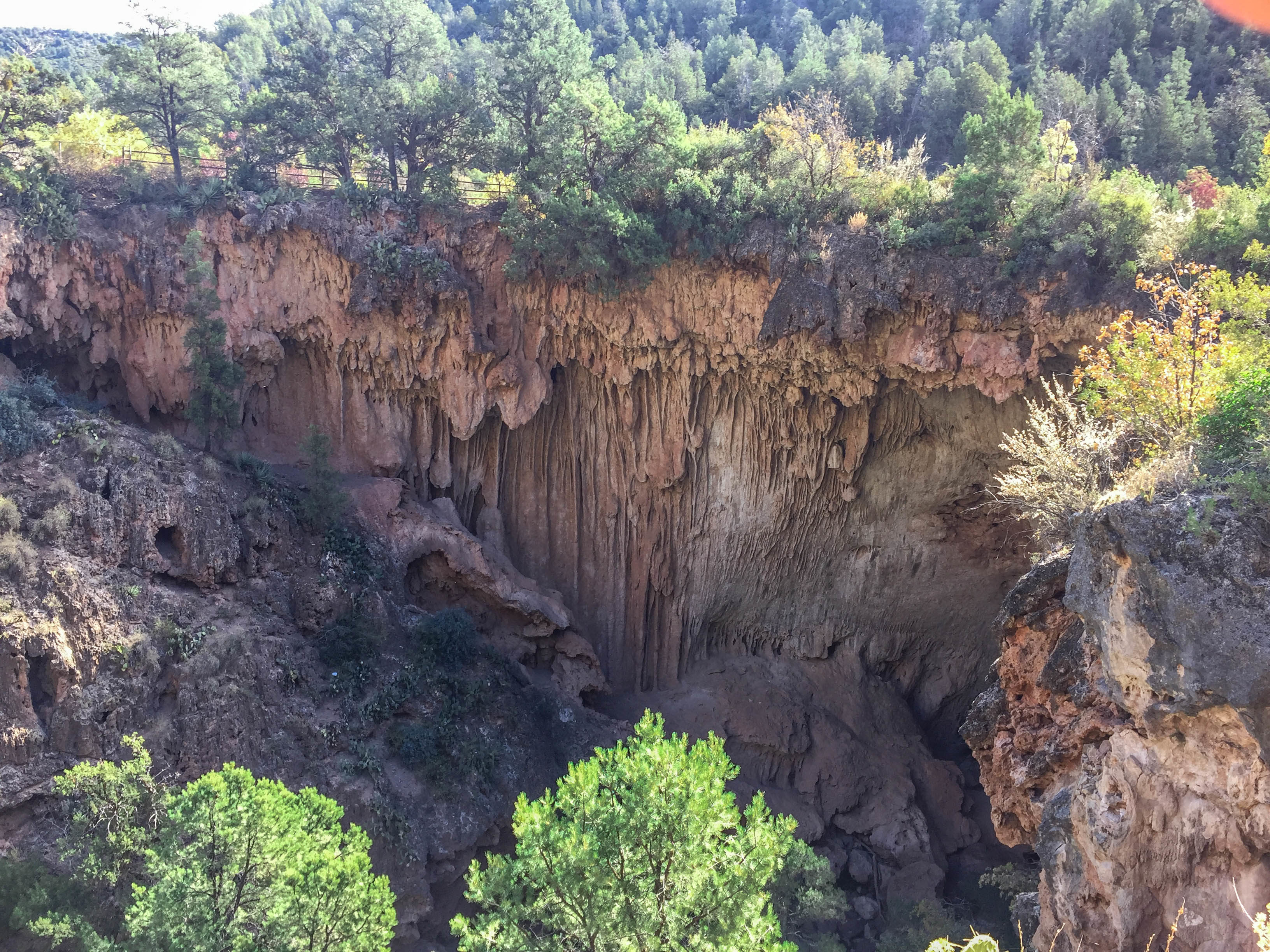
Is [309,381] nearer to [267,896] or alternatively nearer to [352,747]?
[352,747]

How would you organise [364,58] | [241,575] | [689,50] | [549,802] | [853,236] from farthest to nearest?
[689,50]
[364,58]
[853,236]
[241,575]
[549,802]

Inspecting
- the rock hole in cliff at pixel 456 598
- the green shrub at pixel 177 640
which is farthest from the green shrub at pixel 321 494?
the green shrub at pixel 177 640

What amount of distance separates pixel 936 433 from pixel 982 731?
903 centimetres

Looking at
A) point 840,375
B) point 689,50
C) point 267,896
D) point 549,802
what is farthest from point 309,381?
point 689,50

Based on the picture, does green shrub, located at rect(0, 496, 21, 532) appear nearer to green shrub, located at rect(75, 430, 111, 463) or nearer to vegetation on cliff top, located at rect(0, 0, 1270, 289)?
green shrub, located at rect(75, 430, 111, 463)

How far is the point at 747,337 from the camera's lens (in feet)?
62.7

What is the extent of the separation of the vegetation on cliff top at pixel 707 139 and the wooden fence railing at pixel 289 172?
0.10 metres

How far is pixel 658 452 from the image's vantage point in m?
20.7

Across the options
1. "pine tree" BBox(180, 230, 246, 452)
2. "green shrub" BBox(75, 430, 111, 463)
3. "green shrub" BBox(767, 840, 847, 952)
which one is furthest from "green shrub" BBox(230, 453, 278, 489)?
"green shrub" BBox(767, 840, 847, 952)

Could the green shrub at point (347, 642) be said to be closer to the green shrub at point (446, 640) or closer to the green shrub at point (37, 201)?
the green shrub at point (446, 640)

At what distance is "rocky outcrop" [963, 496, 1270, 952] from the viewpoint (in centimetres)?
704

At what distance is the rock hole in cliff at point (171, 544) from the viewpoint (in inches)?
642

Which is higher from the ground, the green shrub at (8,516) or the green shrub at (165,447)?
the green shrub at (165,447)

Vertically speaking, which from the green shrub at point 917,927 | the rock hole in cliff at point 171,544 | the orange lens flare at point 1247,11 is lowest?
the green shrub at point 917,927
